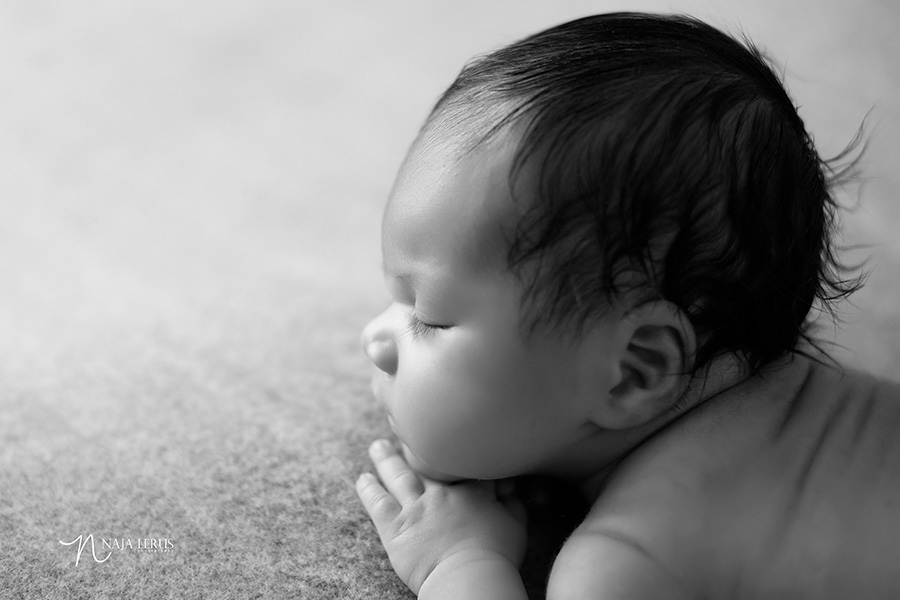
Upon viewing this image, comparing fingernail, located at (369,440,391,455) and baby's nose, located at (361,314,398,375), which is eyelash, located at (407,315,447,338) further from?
fingernail, located at (369,440,391,455)

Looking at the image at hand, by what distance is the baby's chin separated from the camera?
973 millimetres

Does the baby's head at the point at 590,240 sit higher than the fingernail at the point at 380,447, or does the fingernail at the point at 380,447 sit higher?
the baby's head at the point at 590,240

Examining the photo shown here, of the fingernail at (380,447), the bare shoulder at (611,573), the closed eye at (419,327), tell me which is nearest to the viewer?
the bare shoulder at (611,573)

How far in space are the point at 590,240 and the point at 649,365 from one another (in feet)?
0.46

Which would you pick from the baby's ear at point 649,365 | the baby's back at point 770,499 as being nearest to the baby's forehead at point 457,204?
the baby's ear at point 649,365

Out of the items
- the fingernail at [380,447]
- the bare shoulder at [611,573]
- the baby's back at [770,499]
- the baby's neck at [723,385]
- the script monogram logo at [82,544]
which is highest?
the baby's neck at [723,385]

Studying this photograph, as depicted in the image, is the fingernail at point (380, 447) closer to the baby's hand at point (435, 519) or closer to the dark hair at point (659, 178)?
the baby's hand at point (435, 519)

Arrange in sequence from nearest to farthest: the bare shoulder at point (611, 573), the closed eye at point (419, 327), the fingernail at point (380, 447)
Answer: the bare shoulder at point (611, 573) → the closed eye at point (419, 327) → the fingernail at point (380, 447)

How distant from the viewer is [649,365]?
2.85ft

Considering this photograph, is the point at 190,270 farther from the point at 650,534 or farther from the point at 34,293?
the point at 650,534

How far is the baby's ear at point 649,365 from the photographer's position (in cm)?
84

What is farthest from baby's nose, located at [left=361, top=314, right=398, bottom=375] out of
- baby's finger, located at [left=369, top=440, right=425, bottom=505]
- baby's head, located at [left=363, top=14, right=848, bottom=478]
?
baby's finger, located at [left=369, top=440, right=425, bottom=505]

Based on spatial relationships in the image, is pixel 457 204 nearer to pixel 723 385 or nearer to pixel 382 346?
pixel 382 346

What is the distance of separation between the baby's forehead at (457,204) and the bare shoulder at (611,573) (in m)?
0.26
